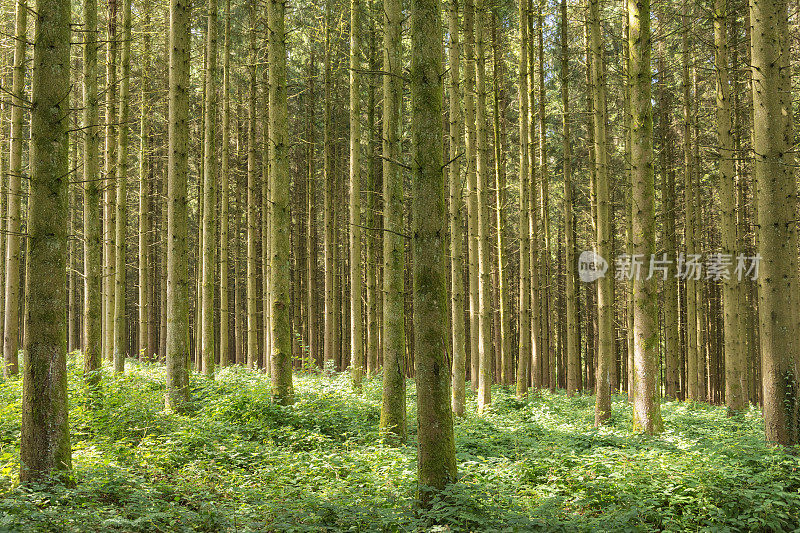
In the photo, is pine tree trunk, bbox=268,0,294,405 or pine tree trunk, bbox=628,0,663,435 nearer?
pine tree trunk, bbox=628,0,663,435

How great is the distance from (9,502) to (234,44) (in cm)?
1921

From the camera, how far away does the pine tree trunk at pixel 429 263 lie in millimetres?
5168

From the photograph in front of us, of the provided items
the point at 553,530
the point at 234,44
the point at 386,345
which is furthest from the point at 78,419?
the point at 234,44

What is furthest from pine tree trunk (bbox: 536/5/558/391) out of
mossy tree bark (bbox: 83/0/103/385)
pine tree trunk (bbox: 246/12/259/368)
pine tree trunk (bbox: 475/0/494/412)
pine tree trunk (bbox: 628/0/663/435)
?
mossy tree bark (bbox: 83/0/103/385)

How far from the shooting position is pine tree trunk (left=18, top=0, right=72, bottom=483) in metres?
5.38

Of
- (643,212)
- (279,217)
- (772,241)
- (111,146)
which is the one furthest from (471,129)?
(111,146)

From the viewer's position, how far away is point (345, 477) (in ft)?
21.3

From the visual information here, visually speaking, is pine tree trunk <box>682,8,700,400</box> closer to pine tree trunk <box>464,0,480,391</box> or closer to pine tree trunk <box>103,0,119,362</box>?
pine tree trunk <box>464,0,480,391</box>

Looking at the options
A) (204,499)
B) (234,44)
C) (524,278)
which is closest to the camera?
(204,499)

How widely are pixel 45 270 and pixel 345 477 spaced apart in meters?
4.10

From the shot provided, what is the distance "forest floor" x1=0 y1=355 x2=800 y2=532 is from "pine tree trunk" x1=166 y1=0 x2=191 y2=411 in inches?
29.8

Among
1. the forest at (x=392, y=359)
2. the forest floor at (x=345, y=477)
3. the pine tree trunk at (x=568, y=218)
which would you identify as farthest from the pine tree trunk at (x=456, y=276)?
the pine tree trunk at (x=568, y=218)

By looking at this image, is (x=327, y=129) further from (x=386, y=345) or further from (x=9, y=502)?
(x=9, y=502)

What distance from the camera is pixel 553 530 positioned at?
191 inches
